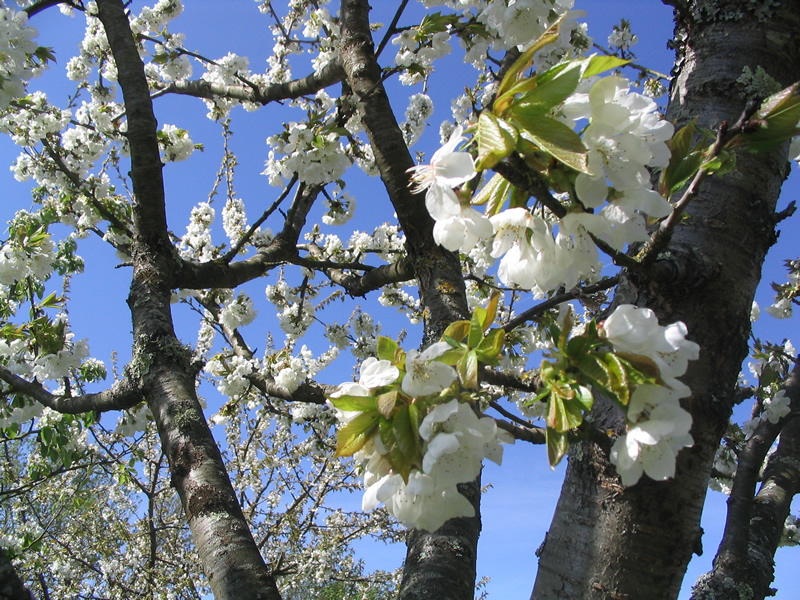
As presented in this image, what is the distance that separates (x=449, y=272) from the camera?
204 centimetres

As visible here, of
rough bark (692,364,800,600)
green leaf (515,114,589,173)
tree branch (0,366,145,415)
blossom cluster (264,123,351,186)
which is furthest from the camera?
blossom cluster (264,123,351,186)

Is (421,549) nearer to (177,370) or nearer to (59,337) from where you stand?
(177,370)

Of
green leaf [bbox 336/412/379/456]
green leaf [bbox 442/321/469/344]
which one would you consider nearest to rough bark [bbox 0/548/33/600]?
green leaf [bbox 336/412/379/456]

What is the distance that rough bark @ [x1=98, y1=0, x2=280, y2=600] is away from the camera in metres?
1.38

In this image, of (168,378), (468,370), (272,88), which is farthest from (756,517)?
(272,88)

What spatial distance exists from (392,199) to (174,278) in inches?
44.5

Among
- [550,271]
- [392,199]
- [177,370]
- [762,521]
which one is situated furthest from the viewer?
[762,521]

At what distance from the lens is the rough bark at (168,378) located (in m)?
1.38

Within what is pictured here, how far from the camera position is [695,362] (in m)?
1.04

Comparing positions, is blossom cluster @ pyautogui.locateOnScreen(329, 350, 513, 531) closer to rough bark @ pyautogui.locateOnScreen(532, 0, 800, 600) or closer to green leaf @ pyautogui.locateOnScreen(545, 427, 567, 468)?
green leaf @ pyautogui.locateOnScreen(545, 427, 567, 468)

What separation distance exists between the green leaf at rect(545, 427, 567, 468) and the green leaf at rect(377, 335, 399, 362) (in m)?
0.26

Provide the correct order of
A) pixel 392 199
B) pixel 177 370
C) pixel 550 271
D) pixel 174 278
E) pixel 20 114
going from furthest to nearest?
pixel 20 114, pixel 174 278, pixel 392 199, pixel 177 370, pixel 550 271

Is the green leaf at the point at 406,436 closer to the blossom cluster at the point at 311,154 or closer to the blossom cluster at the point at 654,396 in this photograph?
the blossom cluster at the point at 654,396

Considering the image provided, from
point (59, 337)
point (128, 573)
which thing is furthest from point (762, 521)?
A: point (128, 573)
